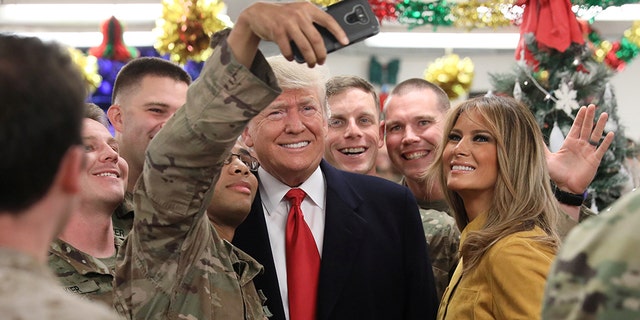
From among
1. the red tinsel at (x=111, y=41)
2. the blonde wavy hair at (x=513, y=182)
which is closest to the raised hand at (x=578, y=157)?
the blonde wavy hair at (x=513, y=182)

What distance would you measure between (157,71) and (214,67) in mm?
1685

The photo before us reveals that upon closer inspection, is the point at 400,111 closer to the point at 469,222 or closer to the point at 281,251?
the point at 469,222

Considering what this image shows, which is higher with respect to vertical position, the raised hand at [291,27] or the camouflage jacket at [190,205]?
the raised hand at [291,27]

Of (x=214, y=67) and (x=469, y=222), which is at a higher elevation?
(x=214, y=67)

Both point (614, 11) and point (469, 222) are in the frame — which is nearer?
point (469, 222)

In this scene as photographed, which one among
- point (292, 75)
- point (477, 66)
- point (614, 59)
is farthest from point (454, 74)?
point (477, 66)

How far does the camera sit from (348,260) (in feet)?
8.02

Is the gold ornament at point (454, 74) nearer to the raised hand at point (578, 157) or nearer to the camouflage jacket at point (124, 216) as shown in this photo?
the raised hand at point (578, 157)

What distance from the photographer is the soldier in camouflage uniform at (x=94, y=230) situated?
7.85 feet

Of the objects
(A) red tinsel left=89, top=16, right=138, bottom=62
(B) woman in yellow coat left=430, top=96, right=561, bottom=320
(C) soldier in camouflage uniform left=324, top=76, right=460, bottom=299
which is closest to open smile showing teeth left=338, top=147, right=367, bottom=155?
(C) soldier in camouflage uniform left=324, top=76, right=460, bottom=299

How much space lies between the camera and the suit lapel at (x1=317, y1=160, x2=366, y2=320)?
239 centimetres

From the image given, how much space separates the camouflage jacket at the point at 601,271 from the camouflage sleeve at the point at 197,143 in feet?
2.34

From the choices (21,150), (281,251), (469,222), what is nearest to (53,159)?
(21,150)

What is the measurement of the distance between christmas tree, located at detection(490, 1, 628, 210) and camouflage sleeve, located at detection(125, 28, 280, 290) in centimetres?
271
